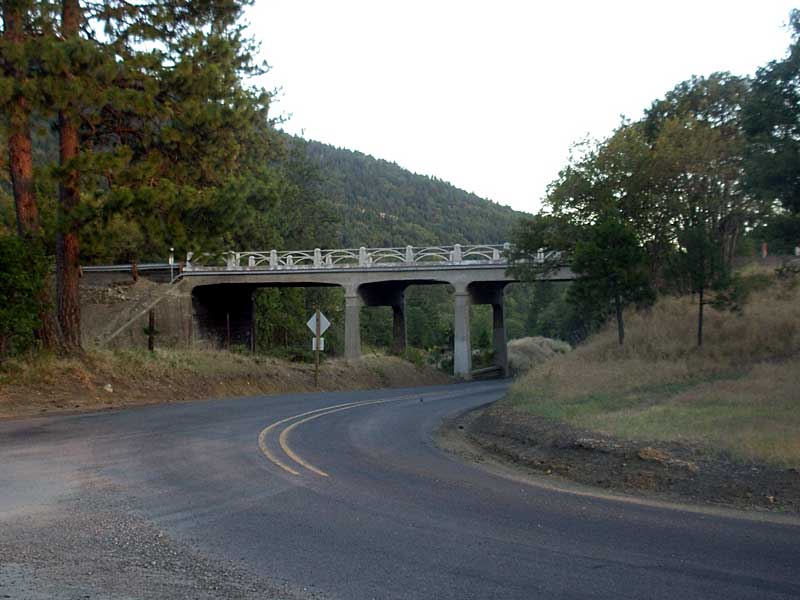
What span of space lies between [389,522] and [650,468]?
13.9 feet

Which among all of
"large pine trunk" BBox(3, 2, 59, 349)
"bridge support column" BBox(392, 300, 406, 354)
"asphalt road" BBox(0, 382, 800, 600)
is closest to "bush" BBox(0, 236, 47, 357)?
"large pine trunk" BBox(3, 2, 59, 349)

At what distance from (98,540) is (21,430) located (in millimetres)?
8224

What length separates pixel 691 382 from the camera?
61.6ft

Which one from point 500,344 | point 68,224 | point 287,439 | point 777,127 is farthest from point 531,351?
point 287,439

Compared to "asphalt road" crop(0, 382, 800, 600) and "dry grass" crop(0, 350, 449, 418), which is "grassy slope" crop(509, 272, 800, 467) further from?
"dry grass" crop(0, 350, 449, 418)

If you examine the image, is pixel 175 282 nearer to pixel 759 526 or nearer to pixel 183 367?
pixel 183 367

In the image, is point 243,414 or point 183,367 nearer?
point 243,414

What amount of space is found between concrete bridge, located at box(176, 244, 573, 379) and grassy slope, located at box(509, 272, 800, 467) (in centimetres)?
1576

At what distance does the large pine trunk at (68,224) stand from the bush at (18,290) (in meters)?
0.84

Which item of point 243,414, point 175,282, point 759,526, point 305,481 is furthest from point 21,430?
point 175,282

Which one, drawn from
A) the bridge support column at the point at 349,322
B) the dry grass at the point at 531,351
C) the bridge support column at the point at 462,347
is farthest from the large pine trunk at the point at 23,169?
the dry grass at the point at 531,351

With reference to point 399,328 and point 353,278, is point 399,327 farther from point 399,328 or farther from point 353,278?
point 353,278

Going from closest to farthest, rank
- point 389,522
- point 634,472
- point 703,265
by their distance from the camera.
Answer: point 389,522, point 634,472, point 703,265

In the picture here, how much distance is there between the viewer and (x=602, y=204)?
32.5 m
